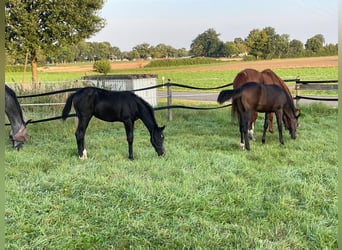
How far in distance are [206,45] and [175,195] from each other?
322 centimetres

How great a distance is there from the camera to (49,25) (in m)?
7.46

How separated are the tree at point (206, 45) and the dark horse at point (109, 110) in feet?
4.83

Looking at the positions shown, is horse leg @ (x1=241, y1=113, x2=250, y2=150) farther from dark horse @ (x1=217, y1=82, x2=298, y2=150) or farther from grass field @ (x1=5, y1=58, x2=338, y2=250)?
grass field @ (x1=5, y1=58, x2=338, y2=250)

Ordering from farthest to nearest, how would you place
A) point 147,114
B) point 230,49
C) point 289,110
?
point 230,49
point 289,110
point 147,114

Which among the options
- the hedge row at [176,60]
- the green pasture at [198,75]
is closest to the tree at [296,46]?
the hedge row at [176,60]

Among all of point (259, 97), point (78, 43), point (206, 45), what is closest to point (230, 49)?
point (206, 45)

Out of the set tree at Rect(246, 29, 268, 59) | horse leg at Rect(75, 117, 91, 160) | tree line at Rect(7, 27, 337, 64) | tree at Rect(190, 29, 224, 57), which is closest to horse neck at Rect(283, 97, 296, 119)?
tree line at Rect(7, 27, 337, 64)

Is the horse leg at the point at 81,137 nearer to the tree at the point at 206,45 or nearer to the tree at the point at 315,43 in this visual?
the tree at the point at 206,45

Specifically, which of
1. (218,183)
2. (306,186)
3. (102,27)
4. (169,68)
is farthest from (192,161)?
(102,27)

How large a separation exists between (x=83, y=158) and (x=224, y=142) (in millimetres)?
1705

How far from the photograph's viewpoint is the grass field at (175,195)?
5.61ft

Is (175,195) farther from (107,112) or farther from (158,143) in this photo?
(107,112)

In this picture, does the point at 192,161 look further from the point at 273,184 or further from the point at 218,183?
the point at 273,184

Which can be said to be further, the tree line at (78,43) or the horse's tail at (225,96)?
the tree line at (78,43)
